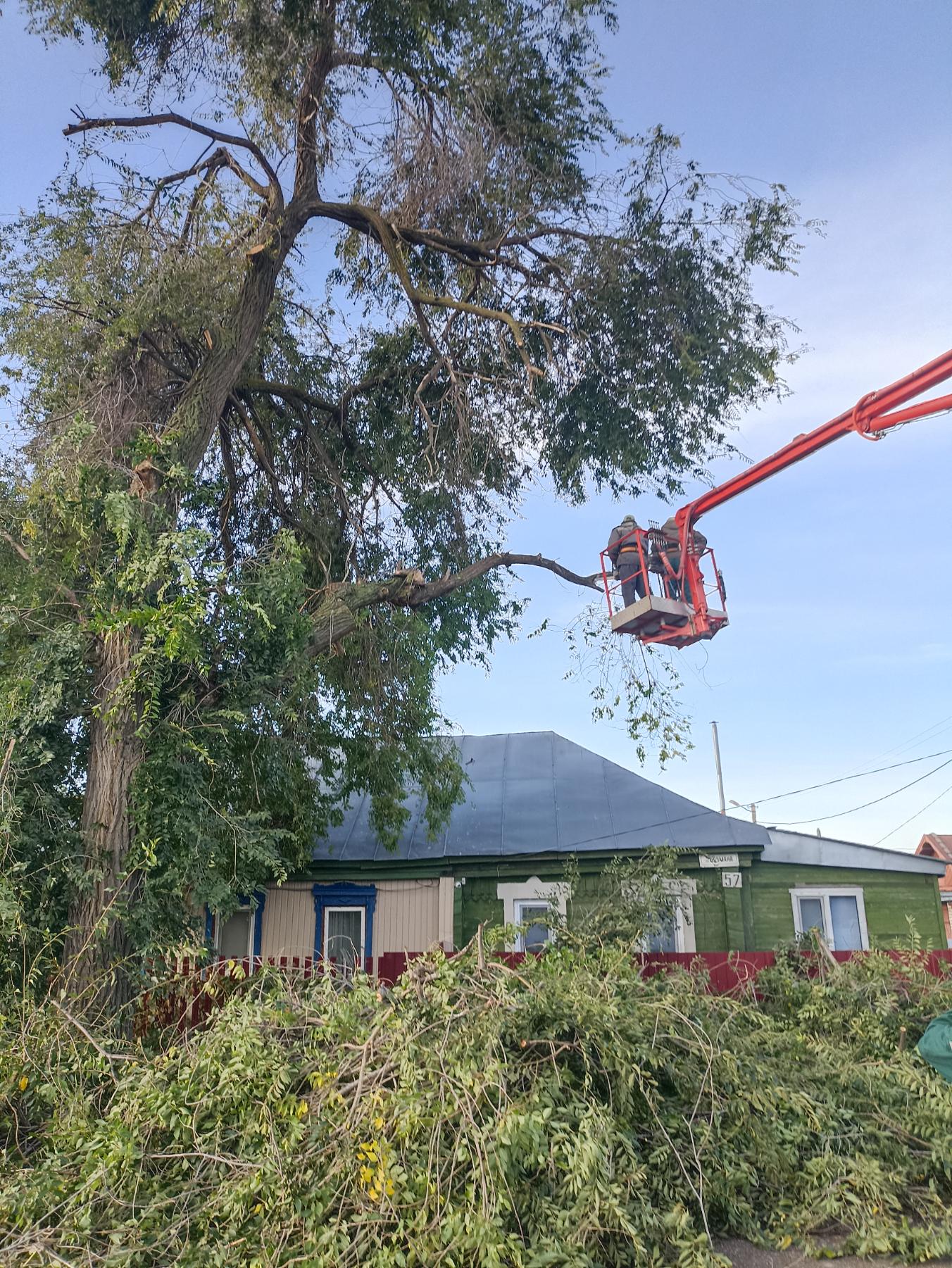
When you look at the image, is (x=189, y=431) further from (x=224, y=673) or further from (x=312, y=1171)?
(x=312, y=1171)

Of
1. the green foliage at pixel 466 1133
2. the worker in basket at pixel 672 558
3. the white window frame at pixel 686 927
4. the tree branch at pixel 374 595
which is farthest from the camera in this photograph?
the white window frame at pixel 686 927

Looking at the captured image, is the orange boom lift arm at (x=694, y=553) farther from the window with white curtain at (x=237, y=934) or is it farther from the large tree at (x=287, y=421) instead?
the window with white curtain at (x=237, y=934)

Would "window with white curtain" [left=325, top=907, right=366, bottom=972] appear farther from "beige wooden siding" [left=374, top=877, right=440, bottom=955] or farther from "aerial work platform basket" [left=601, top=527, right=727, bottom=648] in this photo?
"aerial work platform basket" [left=601, top=527, right=727, bottom=648]

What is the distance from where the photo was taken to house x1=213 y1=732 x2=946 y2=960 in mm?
14344

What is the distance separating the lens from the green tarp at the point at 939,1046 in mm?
6883

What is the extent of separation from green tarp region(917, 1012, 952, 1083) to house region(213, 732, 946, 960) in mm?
6716

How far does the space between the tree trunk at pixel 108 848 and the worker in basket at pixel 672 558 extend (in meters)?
6.61

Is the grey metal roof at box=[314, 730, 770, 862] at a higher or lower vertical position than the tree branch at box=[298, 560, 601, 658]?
lower

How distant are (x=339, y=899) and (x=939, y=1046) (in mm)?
10075

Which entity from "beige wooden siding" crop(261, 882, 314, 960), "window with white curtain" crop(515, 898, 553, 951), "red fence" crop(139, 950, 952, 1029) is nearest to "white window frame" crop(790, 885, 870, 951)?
"red fence" crop(139, 950, 952, 1029)

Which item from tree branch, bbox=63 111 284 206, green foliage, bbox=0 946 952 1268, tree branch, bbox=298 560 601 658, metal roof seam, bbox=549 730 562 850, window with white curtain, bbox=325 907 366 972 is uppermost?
tree branch, bbox=63 111 284 206

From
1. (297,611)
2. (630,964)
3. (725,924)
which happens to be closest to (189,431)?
(297,611)

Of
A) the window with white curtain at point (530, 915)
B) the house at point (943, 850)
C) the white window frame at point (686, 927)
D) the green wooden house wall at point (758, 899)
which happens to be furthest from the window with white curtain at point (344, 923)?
the house at point (943, 850)

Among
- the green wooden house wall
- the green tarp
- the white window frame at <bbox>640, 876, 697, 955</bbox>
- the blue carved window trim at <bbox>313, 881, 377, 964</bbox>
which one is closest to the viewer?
the green tarp
